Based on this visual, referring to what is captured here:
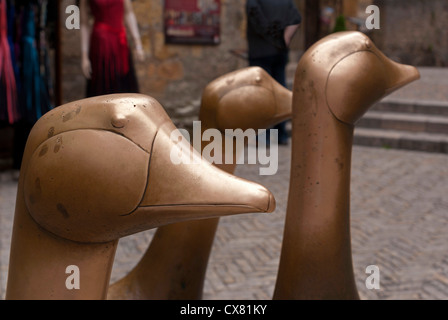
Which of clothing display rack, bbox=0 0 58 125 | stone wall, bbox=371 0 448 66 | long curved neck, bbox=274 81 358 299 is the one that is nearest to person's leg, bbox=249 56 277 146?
clothing display rack, bbox=0 0 58 125

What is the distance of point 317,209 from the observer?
5.48 ft

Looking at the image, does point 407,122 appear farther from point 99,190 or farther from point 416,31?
point 416,31

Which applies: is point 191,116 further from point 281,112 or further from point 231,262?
point 281,112

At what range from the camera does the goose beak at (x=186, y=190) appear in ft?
3.42

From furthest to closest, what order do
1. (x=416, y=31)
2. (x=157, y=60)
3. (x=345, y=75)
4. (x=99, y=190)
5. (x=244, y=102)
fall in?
(x=416, y=31), (x=157, y=60), (x=244, y=102), (x=345, y=75), (x=99, y=190)

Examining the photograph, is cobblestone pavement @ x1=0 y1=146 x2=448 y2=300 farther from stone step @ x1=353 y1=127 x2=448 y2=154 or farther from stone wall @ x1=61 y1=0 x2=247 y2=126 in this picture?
stone wall @ x1=61 y1=0 x2=247 y2=126

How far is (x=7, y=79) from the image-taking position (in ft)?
13.3

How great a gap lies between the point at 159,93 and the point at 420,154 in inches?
101

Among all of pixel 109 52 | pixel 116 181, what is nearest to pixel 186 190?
pixel 116 181

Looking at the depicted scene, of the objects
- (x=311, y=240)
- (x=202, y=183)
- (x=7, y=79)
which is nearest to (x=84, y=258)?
(x=202, y=183)

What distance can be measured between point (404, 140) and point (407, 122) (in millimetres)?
475

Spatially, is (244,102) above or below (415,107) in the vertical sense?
above

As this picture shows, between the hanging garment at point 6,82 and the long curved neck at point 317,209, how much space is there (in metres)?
2.92

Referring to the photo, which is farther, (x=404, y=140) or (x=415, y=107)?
(x=415, y=107)
